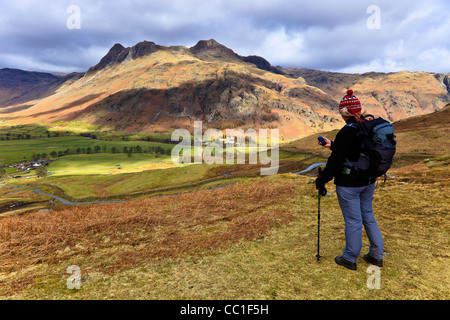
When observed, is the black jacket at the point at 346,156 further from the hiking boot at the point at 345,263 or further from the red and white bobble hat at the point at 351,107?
the hiking boot at the point at 345,263

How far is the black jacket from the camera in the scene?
6.28 meters

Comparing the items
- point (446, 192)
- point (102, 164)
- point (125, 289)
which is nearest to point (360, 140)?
point (125, 289)

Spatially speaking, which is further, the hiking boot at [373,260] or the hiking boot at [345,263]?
the hiking boot at [373,260]

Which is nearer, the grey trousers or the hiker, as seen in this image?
the hiker

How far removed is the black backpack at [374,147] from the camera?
5992 mm

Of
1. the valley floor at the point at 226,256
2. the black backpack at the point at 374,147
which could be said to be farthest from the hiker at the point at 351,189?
the valley floor at the point at 226,256

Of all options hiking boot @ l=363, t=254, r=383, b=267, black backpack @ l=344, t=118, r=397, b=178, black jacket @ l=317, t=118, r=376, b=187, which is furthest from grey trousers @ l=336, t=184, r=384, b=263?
black backpack @ l=344, t=118, r=397, b=178

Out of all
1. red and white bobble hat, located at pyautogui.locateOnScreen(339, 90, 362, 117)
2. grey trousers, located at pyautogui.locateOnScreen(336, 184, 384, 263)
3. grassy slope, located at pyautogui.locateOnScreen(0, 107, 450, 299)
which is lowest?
grassy slope, located at pyautogui.locateOnScreen(0, 107, 450, 299)

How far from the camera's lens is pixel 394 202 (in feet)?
45.6

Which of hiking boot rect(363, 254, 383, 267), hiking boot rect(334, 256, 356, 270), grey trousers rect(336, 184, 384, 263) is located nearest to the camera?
grey trousers rect(336, 184, 384, 263)

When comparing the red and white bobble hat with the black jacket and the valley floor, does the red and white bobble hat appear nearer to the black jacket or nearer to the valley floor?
the black jacket

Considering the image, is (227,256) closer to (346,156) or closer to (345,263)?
(345,263)

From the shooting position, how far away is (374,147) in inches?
239
